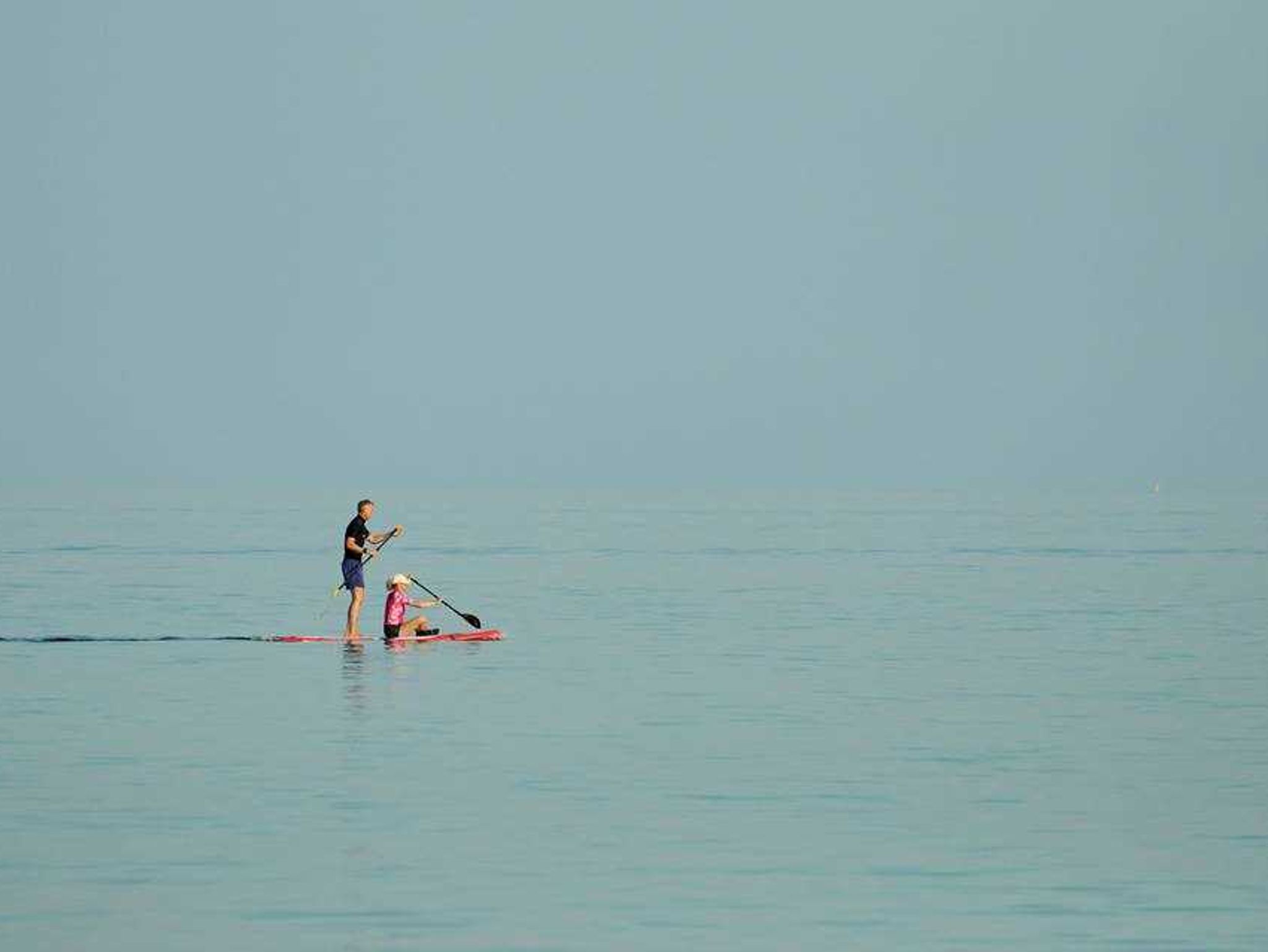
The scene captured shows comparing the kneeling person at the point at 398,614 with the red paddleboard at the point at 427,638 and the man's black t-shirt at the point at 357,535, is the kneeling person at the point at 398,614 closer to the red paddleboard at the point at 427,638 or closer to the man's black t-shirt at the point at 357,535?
the red paddleboard at the point at 427,638

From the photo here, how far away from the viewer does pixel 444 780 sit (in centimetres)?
2325

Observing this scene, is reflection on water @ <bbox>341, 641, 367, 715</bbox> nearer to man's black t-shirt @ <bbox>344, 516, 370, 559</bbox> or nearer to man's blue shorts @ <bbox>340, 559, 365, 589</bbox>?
man's blue shorts @ <bbox>340, 559, 365, 589</bbox>

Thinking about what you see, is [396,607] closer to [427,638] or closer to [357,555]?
[427,638]

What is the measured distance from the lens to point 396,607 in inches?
1554

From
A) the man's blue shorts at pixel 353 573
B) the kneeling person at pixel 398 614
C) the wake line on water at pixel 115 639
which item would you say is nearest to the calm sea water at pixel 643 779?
the wake line on water at pixel 115 639

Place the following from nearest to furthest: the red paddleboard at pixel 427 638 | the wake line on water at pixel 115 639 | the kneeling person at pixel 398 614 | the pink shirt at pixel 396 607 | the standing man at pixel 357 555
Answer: the standing man at pixel 357 555 < the kneeling person at pixel 398 614 < the pink shirt at pixel 396 607 < the red paddleboard at pixel 427 638 < the wake line on water at pixel 115 639

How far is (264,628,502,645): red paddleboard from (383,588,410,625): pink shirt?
0.27m

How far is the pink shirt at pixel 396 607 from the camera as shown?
39.5 meters

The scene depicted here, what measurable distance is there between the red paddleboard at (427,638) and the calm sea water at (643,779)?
0.62ft

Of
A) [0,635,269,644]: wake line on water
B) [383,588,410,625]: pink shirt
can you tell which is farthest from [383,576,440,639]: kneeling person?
[0,635,269,644]: wake line on water

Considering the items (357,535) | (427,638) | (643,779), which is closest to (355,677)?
(357,535)

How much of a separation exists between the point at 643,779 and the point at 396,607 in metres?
16.5

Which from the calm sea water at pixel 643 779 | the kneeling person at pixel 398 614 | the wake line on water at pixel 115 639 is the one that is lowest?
the calm sea water at pixel 643 779

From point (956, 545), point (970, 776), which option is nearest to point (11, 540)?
point (956, 545)
